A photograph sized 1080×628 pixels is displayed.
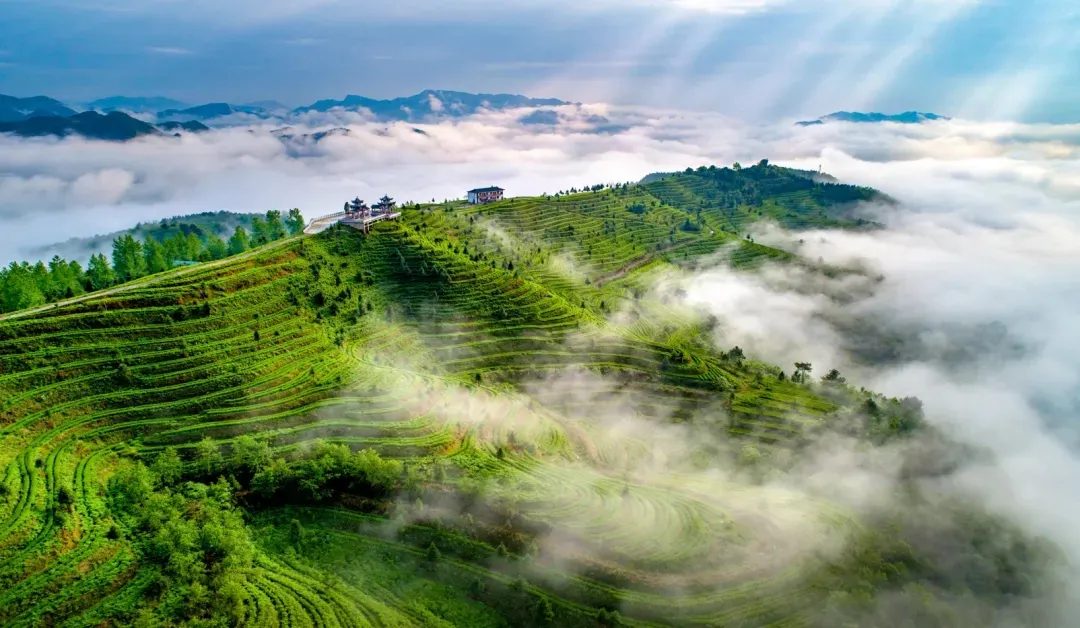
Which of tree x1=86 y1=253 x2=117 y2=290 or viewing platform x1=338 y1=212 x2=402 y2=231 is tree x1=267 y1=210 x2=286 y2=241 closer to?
viewing platform x1=338 y1=212 x2=402 y2=231

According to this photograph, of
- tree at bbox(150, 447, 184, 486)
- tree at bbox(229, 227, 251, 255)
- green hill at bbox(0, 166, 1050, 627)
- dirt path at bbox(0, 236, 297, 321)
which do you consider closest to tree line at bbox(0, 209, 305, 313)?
tree at bbox(229, 227, 251, 255)

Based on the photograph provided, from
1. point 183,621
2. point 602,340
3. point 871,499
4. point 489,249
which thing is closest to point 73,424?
point 183,621

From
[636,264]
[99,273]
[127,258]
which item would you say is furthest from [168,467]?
[636,264]

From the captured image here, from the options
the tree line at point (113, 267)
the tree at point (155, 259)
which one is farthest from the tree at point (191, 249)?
the tree at point (155, 259)

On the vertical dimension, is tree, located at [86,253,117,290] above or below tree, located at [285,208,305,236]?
below

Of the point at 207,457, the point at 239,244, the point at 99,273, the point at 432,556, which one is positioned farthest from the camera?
the point at 239,244

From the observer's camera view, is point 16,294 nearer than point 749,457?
Yes

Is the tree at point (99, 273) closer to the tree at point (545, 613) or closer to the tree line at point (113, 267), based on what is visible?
the tree line at point (113, 267)

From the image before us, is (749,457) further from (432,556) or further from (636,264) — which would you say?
(636,264)
